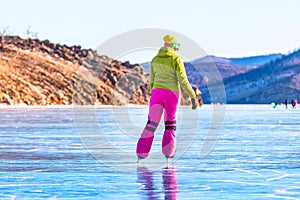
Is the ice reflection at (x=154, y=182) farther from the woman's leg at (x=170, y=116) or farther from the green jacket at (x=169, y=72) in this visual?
the green jacket at (x=169, y=72)

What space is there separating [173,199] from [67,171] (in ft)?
10.6

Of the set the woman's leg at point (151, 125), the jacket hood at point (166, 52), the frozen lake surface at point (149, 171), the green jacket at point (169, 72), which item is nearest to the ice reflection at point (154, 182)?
the frozen lake surface at point (149, 171)

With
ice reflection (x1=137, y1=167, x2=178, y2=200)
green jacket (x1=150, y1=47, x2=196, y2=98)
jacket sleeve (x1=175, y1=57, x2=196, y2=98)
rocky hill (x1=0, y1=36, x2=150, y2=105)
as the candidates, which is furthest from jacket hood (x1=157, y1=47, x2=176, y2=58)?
rocky hill (x1=0, y1=36, x2=150, y2=105)

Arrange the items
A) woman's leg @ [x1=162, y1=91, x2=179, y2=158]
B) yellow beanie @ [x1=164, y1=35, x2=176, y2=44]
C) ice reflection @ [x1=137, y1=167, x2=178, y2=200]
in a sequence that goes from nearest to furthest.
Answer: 1. ice reflection @ [x1=137, y1=167, x2=178, y2=200]
2. woman's leg @ [x1=162, y1=91, x2=179, y2=158]
3. yellow beanie @ [x1=164, y1=35, x2=176, y2=44]

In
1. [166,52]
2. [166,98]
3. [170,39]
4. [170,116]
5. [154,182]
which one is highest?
[170,39]

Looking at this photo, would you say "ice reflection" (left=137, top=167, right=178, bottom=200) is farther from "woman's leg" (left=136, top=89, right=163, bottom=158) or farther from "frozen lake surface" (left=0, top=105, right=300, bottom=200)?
"woman's leg" (left=136, top=89, right=163, bottom=158)

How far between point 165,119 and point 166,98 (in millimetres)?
330

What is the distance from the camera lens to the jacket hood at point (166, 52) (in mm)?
12828

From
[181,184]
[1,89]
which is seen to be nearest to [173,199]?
[181,184]

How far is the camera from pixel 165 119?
41.5ft

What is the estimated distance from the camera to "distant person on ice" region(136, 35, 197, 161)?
12.7 meters

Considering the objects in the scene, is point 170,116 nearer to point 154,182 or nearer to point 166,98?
point 166,98

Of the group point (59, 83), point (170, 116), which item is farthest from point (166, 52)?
point (59, 83)

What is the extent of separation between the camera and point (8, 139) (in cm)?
1938
